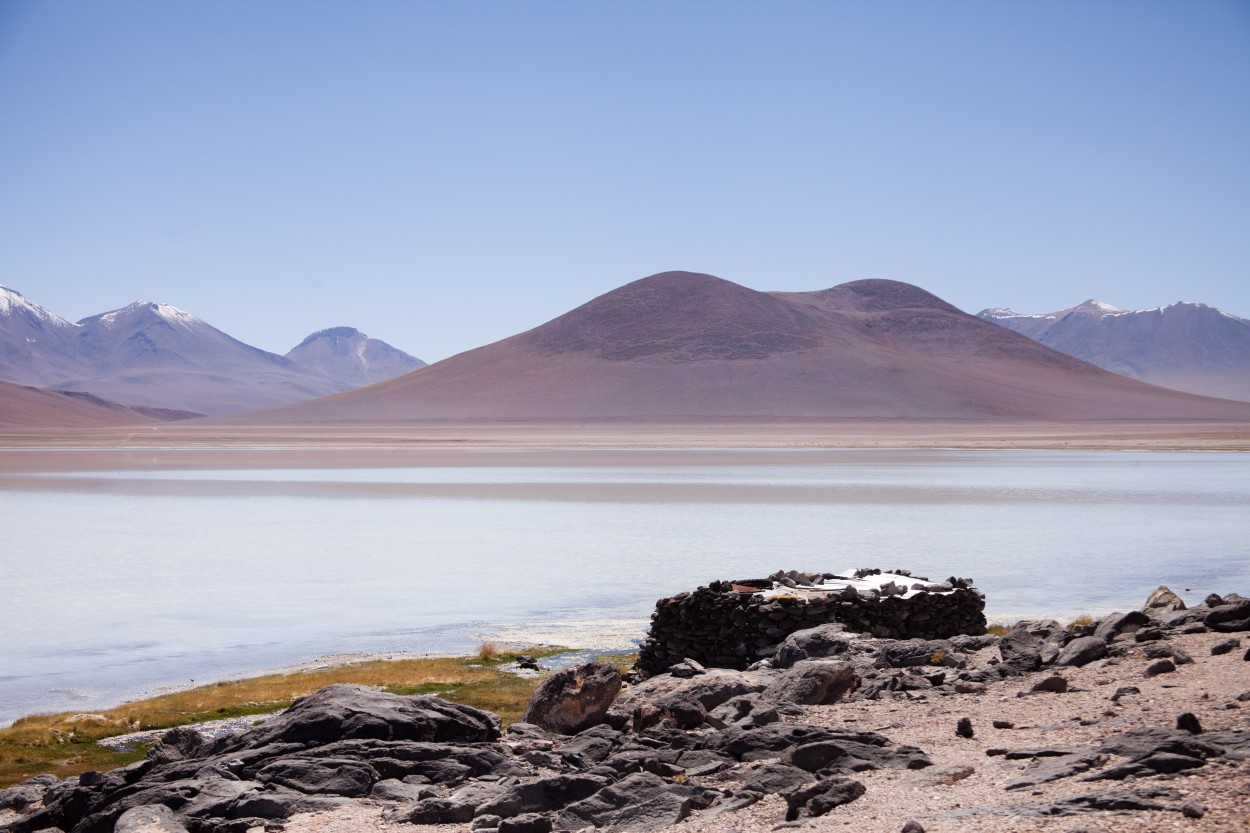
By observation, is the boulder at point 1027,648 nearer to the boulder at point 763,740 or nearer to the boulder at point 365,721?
the boulder at point 763,740

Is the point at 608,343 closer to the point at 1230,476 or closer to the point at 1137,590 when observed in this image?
the point at 1230,476

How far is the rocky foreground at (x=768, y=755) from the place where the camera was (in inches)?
245

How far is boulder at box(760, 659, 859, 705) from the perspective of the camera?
31.2ft

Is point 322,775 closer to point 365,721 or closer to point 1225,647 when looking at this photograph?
point 365,721

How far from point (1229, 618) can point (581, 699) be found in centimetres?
559

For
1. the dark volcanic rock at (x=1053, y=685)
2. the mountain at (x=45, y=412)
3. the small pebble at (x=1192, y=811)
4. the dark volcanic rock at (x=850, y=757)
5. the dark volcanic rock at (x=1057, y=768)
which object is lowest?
the dark volcanic rock at (x=850, y=757)

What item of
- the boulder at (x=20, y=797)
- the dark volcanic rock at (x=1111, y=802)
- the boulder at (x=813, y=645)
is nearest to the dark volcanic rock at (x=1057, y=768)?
the dark volcanic rock at (x=1111, y=802)

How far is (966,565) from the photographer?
72.7ft

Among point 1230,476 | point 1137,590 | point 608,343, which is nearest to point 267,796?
point 1137,590

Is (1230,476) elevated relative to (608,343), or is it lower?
lower

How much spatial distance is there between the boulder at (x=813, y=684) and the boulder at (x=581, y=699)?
48.9 inches

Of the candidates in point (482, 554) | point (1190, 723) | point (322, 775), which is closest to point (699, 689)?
point (322, 775)

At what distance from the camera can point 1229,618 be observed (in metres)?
10.3

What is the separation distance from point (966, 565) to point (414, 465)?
45.5 metres
